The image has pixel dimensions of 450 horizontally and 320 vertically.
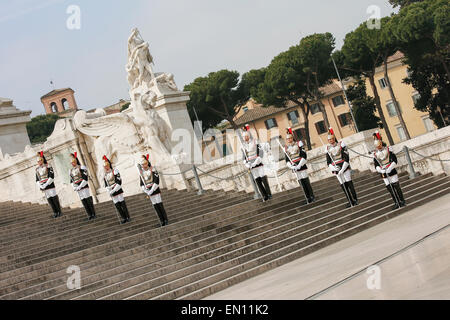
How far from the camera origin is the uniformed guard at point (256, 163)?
659 inches

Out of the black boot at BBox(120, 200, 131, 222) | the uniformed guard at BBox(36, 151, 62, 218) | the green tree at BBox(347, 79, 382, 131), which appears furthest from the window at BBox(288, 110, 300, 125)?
the black boot at BBox(120, 200, 131, 222)

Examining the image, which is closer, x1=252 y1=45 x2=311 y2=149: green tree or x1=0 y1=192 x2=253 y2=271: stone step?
x1=0 y1=192 x2=253 y2=271: stone step

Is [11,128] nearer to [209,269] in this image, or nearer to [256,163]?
[256,163]

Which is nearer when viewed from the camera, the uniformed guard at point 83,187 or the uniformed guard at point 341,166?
the uniformed guard at point 341,166

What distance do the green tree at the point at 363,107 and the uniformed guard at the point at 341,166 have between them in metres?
40.7

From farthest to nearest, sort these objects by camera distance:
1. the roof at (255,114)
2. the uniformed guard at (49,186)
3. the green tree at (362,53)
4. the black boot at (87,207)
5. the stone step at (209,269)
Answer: the roof at (255,114) → the green tree at (362,53) → the uniformed guard at (49,186) → the black boot at (87,207) → the stone step at (209,269)

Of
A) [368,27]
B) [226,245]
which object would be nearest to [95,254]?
[226,245]

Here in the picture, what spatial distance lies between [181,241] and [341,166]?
4.89 meters

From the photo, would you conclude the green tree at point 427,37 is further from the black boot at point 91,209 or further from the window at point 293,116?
the black boot at point 91,209

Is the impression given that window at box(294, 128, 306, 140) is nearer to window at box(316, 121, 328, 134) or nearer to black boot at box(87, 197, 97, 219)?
window at box(316, 121, 328, 134)

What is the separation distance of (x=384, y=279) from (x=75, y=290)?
565cm

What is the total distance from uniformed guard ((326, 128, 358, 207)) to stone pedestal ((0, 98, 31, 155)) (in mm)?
17442

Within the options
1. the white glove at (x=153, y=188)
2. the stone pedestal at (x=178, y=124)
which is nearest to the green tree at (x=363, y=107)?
the stone pedestal at (x=178, y=124)

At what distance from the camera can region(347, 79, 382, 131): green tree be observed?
55.5m
